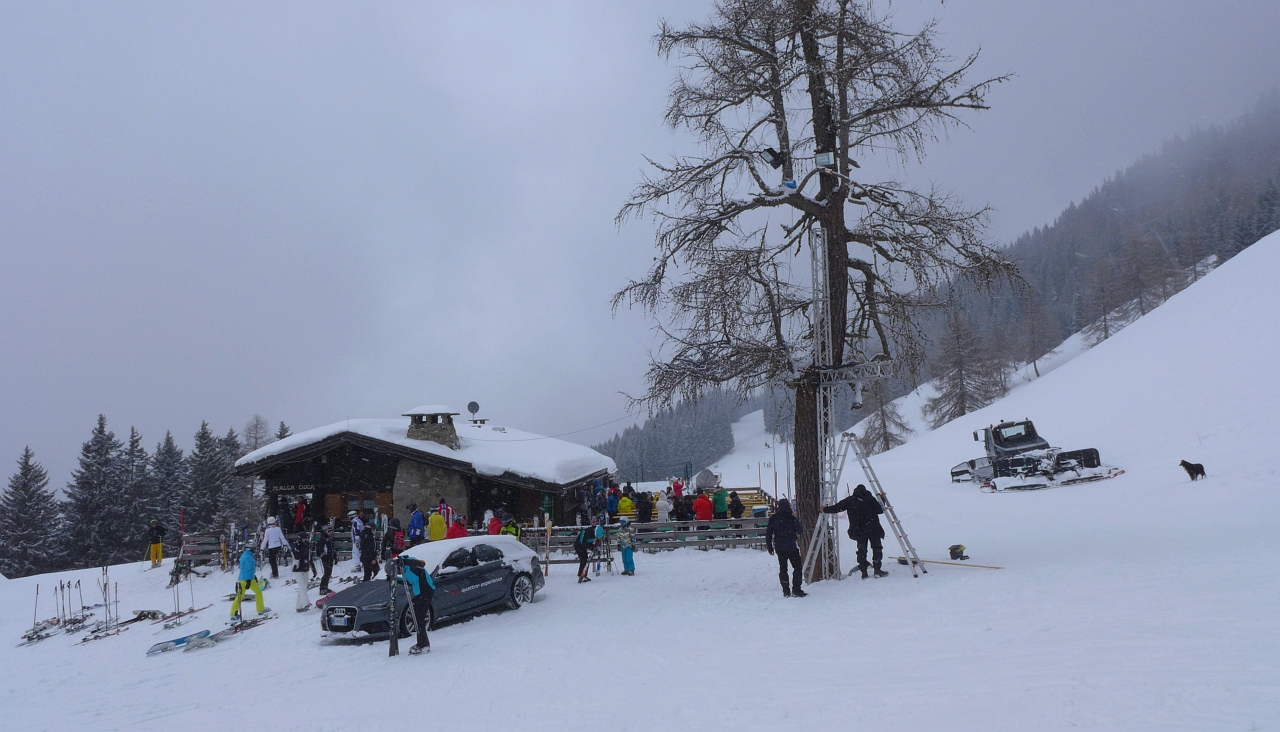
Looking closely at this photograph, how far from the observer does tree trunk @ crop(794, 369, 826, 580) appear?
1277 centimetres

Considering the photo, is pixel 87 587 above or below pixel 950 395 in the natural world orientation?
below

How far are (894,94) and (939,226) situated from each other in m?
2.41

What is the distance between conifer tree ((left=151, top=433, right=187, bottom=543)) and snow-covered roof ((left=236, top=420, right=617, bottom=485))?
34.5 m

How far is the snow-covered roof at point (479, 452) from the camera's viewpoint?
2339 cm

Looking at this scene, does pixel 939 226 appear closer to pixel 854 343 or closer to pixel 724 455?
pixel 854 343

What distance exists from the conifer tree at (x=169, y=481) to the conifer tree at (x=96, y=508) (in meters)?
2.58

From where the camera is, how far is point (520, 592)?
1399 cm

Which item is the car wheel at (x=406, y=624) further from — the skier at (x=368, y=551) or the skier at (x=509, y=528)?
the skier at (x=509, y=528)

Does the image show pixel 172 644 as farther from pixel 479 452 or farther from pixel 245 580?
pixel 479 452

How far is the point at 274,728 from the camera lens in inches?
297

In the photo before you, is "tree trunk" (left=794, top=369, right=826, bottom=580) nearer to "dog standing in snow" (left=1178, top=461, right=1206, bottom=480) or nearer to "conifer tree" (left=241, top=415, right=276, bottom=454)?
"dog standing in snow" (left=1178, top=461, right=1206, bottom=480)

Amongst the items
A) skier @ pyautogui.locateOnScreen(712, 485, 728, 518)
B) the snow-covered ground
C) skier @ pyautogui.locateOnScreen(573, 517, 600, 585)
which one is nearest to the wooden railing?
the snow-covered ground

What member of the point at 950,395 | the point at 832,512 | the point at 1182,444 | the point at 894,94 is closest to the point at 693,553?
the point at 832,512

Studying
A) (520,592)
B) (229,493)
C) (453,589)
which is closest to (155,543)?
(520,592)
